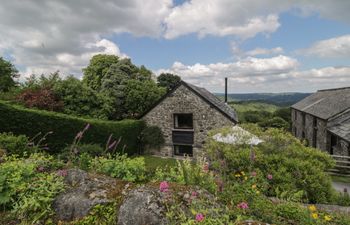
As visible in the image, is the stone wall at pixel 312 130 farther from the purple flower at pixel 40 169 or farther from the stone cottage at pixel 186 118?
the purple flower at pixel 40 169

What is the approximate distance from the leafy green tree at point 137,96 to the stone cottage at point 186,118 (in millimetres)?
3107

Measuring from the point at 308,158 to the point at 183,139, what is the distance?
11795 mm

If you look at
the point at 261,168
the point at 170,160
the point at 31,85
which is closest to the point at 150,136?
the point at 170,160

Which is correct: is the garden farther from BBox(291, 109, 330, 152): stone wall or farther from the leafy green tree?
the leafy green tree

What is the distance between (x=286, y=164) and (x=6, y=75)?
1182 inches

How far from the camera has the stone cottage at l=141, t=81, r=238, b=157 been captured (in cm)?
1941

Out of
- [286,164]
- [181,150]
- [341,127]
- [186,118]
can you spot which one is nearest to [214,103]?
[186,118]

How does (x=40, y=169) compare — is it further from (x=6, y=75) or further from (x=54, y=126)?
(x=6, y=75)

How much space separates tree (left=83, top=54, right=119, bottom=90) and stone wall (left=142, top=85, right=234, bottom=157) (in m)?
12.6

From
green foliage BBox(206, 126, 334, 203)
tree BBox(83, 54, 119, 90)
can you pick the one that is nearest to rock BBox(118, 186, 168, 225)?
green foliage BBox(206, 126, 334, 203)

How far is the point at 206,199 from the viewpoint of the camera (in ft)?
11.7

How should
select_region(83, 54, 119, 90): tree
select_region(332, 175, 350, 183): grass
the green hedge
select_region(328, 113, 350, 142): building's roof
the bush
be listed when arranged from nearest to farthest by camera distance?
the bush
the green hedge
select_region(332, 175, 350, 183): grass
select_region(328, 113, 350, 142): building's roof
select_region(83, 54, 119, 90): tree

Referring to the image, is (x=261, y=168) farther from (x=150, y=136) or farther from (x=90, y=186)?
(x=150, y=136)

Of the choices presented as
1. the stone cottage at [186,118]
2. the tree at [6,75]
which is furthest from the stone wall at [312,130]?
the tree at [6,75]
